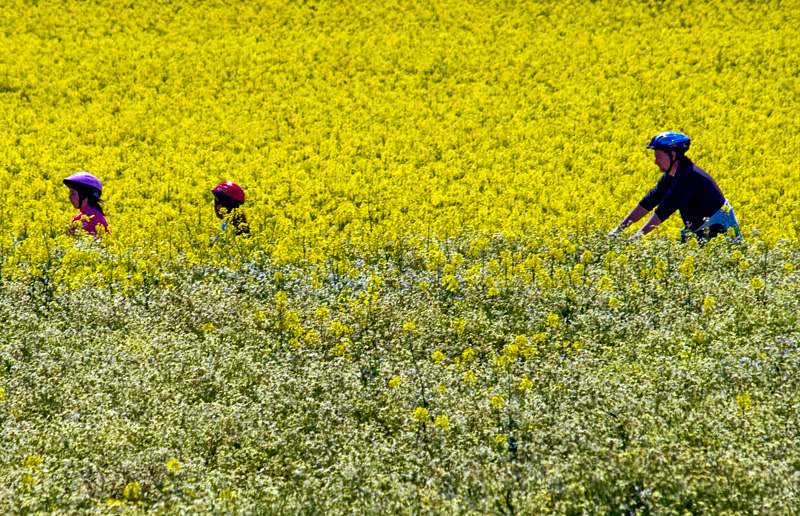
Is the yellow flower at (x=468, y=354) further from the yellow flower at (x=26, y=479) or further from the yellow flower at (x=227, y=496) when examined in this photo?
the yellow flower at (x=26, y=479)

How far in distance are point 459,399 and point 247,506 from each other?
4.97 ft

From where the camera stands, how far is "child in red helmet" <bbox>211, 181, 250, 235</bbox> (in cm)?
762

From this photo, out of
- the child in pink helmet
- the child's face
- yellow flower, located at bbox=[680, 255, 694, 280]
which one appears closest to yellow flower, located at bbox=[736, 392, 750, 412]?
yellow flower, located at bbox=[680, 255, 694, 280]

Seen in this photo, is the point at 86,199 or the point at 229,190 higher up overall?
the point at 229,190

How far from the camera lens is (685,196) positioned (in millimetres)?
6422

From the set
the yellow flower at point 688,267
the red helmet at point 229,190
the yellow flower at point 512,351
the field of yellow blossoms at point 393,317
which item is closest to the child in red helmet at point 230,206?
the red helmet at point 229,190

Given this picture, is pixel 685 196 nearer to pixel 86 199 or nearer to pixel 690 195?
pixel 690 195

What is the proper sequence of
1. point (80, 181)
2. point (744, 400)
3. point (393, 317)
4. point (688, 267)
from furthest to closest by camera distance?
point (80, 181) → point (688, 267) → point (393, 317) → point (744, 400)

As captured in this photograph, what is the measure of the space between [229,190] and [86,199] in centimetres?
154

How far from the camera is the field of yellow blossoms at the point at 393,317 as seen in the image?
3820mm

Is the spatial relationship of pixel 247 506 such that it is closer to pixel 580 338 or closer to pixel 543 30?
pixel 580 338

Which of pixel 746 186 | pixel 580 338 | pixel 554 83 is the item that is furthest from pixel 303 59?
pixel 580 338

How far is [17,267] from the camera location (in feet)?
22.6

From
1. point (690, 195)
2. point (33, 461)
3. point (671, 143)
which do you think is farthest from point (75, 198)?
point (690, 195)
